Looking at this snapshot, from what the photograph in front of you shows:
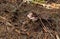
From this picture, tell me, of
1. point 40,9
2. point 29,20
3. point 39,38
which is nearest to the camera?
point 39,38

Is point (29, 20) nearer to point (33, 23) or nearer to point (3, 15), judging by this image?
point (33, 23)

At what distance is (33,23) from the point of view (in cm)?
285

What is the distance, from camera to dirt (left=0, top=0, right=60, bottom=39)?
2.73 meters

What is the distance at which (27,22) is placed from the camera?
2.87m

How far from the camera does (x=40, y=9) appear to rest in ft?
10.2

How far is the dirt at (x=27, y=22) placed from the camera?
273 cm

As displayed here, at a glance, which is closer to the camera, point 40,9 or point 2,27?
point 2,27

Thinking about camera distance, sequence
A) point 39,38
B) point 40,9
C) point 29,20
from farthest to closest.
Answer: point 40,9 → point 29,20 → point 39,38

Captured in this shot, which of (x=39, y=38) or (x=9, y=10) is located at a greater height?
(x=9, y=10)

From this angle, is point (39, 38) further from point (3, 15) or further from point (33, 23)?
point (3, 15)

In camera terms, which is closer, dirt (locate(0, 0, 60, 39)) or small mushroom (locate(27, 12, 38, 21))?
dirt (locate(0, 0, 60, 39))

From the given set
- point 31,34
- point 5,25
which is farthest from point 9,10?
point 31,34

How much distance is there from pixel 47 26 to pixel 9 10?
2.10 ft

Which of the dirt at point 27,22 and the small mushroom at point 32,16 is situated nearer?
the dirt at point 27,22
